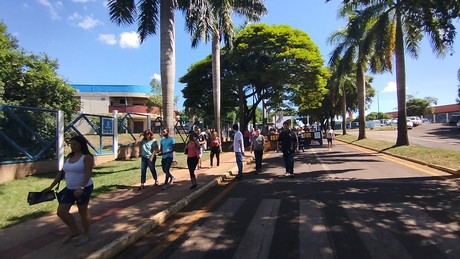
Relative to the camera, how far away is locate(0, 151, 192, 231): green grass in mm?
7607

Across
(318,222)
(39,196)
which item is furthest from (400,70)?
(39,196)

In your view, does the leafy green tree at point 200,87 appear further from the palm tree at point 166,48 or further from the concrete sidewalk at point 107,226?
the concrete sidewalk at point 107,226

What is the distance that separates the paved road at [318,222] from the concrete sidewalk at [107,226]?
0.25 m

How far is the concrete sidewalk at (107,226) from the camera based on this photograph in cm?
540

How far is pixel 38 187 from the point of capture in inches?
413

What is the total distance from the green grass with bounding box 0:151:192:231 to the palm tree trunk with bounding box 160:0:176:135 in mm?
A: 2267

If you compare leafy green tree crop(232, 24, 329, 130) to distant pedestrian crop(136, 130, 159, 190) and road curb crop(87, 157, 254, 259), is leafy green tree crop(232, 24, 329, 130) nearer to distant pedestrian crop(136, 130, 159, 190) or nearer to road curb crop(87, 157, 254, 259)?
distant pedestrian crop(136, 130, 159, 190)

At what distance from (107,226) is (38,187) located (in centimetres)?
489

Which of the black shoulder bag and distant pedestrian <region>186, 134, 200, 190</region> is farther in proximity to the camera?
distant pedestrian <region>186, 134, 200, 190</region>

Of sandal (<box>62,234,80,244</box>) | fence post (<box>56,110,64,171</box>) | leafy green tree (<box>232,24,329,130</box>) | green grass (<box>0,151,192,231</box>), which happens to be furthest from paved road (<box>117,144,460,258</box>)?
leafy green tree (<box>232,24,329,130</box>)

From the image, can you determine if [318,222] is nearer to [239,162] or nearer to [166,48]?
[239,162]

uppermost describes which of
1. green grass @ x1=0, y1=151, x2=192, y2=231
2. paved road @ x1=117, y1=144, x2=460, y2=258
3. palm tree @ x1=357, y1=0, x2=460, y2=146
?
palm tree @ x1=357, y1=0, x2=460, y2=146

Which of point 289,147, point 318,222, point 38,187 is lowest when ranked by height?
point 318,222

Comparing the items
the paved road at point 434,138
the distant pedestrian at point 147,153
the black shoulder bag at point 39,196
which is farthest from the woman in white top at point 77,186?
the paved road at point 434,138
